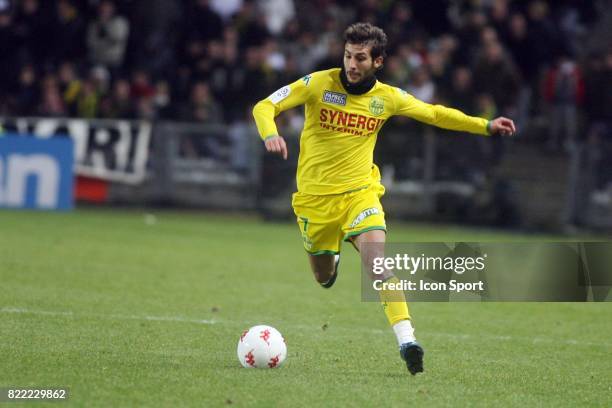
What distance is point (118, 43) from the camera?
2161cm

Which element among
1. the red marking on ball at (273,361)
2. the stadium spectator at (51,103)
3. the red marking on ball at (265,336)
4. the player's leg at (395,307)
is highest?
the stadium spectator at (51,103)

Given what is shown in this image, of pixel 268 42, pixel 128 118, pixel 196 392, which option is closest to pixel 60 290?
pixel 196 392

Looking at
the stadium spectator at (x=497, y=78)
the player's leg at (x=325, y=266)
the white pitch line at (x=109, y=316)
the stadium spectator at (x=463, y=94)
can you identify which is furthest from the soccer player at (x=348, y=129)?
the stadium spectator at (x=497, y=78)

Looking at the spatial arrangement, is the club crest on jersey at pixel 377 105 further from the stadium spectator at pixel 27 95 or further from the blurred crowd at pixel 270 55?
the stadium spectator at pixel 27 95

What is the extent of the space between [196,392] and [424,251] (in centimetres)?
792

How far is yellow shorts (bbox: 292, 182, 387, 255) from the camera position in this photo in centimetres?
820

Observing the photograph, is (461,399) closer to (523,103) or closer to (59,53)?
(523,103)

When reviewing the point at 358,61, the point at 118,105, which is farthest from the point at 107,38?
the point at 358,61

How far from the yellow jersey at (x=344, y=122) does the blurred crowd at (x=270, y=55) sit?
1022 centimetres

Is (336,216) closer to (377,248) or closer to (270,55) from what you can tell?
(377,248)

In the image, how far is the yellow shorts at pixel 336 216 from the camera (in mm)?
8195

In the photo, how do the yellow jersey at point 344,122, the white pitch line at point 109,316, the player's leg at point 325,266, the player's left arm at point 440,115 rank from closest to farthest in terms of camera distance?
the yellow jersey at point 344,122 → the player's left arm at point 440,115 → the player's leg at point 325,266 → the white pitch line at point 109,316

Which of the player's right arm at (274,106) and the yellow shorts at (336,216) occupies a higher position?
the player's right arm at (274,106)

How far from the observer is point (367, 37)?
7965 mm
